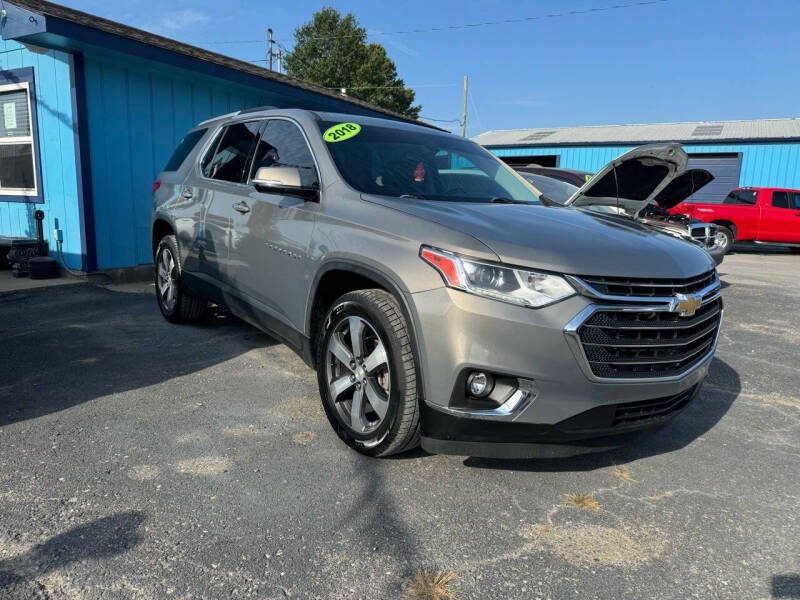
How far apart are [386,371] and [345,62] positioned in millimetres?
52708

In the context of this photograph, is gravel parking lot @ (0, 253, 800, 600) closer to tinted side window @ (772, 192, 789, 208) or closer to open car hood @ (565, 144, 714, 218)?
open car hood @ (565, 144, 714, 218)

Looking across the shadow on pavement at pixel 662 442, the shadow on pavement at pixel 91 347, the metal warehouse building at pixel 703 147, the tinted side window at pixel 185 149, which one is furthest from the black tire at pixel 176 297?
the metal warehouse building at pixel 703 147

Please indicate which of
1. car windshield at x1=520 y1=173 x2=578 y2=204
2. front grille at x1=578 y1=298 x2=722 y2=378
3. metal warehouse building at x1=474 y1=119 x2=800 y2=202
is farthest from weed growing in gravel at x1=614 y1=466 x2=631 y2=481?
metal warehouse building at x1=474 y1=119 x2=800 y2=202

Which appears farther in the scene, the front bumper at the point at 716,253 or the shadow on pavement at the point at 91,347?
the front bumper at the point at 716,253

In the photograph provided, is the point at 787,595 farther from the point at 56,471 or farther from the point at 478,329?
the point at 56,471

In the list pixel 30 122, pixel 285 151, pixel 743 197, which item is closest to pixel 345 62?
pixel 743 197

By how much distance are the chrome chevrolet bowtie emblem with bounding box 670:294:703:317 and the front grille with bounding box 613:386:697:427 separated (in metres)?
0.39

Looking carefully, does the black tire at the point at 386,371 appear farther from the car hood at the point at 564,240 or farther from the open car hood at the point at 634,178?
the open car hood at the point at 634,178

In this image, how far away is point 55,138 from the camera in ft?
25.0

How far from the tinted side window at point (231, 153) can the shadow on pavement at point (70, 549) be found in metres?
2.55

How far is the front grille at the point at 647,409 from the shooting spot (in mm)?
2502

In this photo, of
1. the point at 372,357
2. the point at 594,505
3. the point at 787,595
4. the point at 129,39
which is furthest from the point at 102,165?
the point at 787,595

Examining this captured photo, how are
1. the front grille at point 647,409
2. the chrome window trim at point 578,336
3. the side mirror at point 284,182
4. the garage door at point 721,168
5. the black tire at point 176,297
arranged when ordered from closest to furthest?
the chrome window trim at point 578,336, the front grille at point 647,409, the side mirror at point 284,182, the black tire at point 176,297, the garage door at point 721,168

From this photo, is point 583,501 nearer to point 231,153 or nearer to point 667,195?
point 231,153
